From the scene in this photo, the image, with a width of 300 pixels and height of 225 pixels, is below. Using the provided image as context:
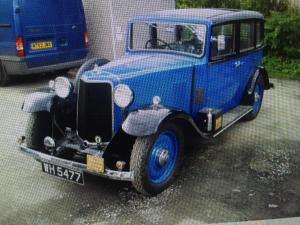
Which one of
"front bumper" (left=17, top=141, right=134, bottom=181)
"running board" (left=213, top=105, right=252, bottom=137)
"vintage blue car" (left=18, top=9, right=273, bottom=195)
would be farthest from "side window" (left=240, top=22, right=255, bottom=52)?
"front bumper" (left=17, top=141, right=134, bottom=181)

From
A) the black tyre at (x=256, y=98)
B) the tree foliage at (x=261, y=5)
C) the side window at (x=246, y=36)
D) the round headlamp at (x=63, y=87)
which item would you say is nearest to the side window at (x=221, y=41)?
the side window at (x=246, y=36)

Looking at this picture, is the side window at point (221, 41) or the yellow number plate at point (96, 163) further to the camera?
the side window at point (221, 41)

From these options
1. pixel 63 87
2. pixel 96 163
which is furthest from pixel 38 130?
pixel 96 163

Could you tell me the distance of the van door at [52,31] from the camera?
21.7 feet

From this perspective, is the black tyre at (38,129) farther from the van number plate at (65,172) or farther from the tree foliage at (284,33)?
the tree foliage at (284,33)

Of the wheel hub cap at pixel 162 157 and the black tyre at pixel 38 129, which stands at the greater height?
the black tyre at pixel 38 129

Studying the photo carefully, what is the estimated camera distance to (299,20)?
7.87 meters

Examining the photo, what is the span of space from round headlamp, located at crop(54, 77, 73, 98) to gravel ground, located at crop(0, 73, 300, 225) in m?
0.88

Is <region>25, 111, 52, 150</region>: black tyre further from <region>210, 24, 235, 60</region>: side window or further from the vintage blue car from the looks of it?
<region>210, 24, 235, 60</region>: side window

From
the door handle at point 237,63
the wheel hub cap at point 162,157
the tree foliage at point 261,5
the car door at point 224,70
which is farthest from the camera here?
the tree foliage at point 261,5

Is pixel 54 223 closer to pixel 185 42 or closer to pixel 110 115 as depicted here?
pixel 110 115

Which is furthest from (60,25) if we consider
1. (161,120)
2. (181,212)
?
(181,212)

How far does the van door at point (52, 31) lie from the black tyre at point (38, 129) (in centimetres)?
338

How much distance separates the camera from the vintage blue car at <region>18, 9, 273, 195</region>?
3.14 metres
